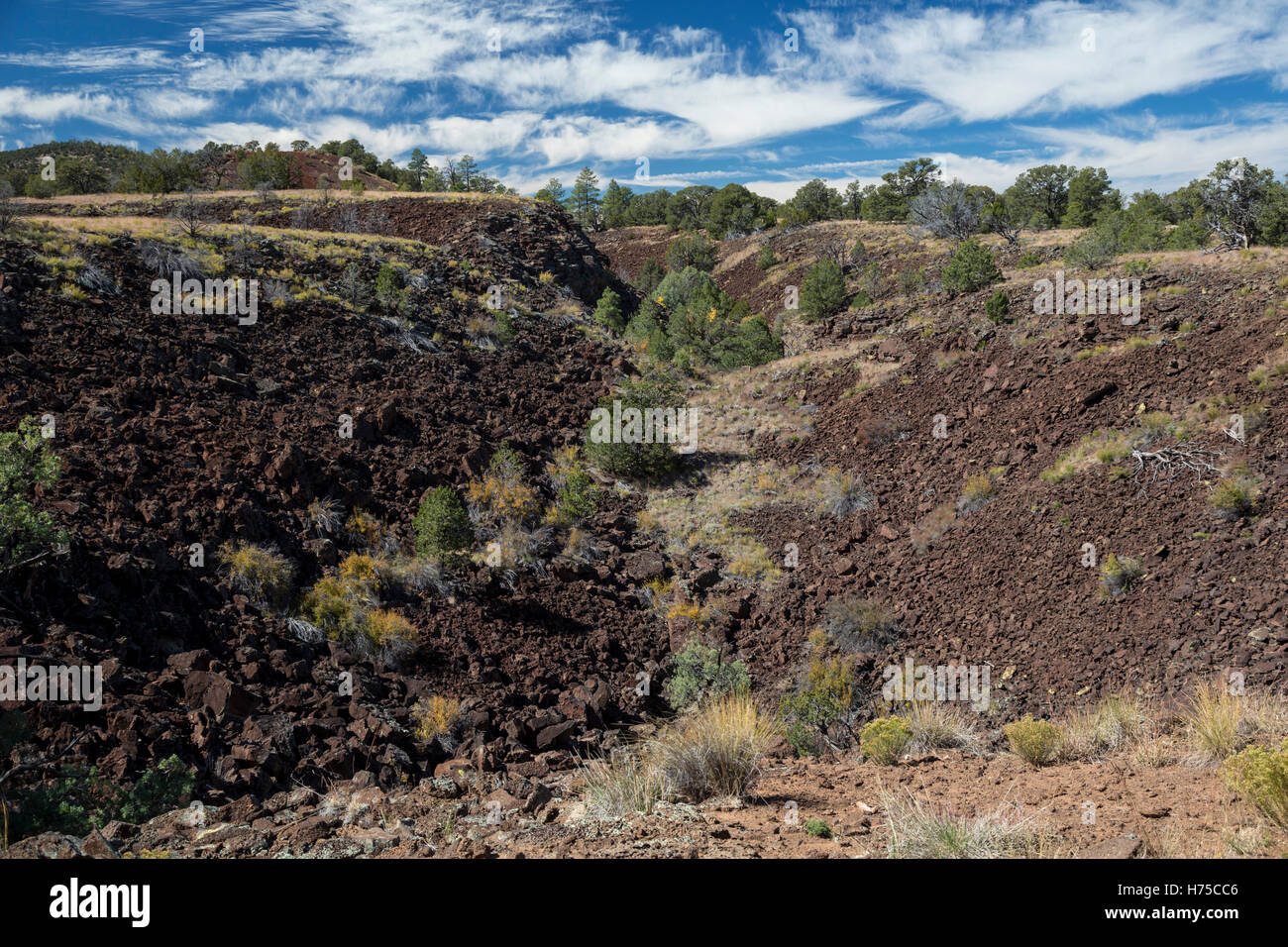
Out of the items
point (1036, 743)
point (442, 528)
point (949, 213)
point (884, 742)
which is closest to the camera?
point (1036, 743)

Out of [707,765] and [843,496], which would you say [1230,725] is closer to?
[707,765]

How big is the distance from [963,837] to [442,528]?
8007 millimetres

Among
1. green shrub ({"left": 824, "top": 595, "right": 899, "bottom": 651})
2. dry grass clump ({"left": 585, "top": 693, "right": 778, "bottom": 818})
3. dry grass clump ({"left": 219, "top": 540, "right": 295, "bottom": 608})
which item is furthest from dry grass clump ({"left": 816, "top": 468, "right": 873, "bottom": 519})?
dry grass clump ({"left": 219, "top": 540, "right": 295, "bottom": 608})

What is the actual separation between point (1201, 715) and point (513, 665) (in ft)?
22.5

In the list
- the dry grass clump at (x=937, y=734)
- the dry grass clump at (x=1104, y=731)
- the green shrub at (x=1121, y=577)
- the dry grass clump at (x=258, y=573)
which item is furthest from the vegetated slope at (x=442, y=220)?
the dry grass clump at (x=1104, y=731)

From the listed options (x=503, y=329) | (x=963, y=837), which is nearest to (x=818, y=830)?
(x=963, y=837)

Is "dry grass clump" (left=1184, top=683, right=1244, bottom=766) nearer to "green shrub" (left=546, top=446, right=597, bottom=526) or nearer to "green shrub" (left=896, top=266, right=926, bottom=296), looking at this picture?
"green shrub" (left=546, top=446, right=597, bottom=526)

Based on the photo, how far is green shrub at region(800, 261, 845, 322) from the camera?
25766 mm

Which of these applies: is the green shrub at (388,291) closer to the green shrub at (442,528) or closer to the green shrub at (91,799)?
the green shrub at (442,528)

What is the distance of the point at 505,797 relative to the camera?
502 cm

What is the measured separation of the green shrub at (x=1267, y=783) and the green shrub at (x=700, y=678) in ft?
18.5

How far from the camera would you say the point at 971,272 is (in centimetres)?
1862

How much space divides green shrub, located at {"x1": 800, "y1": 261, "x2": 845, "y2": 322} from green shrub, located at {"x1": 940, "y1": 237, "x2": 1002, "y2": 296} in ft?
21.8
